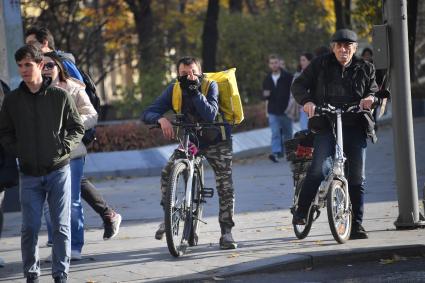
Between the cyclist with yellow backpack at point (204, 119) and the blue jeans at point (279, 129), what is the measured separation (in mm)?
9353

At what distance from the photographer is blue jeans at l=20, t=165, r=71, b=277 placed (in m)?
7.89

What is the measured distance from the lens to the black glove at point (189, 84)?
30.6ft

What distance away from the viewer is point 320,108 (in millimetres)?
9453

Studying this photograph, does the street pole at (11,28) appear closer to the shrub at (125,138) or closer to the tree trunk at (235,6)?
the shrub at (125,138)

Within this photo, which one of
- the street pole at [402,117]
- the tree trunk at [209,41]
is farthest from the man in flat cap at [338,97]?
the tree trunk at [209,41]

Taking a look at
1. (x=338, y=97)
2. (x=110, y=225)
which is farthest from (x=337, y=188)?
(x=110, y=225)

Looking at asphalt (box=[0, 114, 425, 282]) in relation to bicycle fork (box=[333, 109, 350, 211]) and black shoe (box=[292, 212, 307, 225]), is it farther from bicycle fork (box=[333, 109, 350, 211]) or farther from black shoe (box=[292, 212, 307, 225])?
bicycle fork (box=[333, 109, 350, 211])

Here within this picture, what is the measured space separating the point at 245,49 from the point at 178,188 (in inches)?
847

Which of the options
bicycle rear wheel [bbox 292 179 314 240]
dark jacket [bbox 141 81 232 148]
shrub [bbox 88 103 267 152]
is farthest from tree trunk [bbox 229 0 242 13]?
dark jacket [bbox 141 81 232 148]

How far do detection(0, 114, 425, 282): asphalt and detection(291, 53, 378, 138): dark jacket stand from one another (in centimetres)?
106

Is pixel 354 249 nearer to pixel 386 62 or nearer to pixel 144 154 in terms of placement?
pixel 386 62

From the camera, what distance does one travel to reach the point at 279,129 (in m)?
19.2

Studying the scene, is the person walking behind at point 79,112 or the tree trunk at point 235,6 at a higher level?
the tree trunk at point 235,6

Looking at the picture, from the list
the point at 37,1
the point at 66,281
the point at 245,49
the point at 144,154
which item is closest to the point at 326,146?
the point at 66,281
